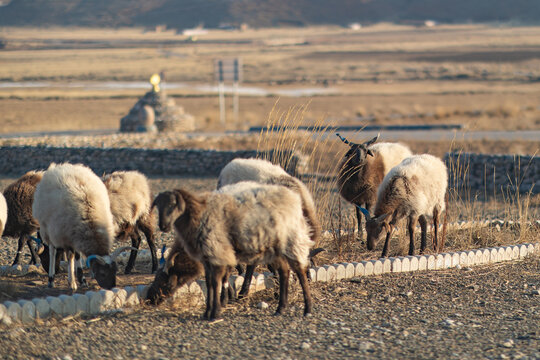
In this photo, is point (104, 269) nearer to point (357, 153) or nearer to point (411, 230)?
point (411, 230)

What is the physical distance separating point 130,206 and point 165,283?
195 centimetres

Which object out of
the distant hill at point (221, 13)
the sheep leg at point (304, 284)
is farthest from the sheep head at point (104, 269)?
the distant hill at point (221, 13)

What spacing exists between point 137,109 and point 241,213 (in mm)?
24330

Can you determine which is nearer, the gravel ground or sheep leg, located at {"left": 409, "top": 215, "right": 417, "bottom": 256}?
the gravel ground

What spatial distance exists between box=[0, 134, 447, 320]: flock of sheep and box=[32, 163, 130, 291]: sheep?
1 cm

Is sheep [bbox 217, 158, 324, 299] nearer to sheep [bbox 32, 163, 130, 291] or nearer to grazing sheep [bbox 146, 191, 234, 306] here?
grazing sheep [bbox 146, 191, 234, 306]

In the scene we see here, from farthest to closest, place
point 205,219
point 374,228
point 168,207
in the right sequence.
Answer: point 374,228 → point 205,219 → point 168,207

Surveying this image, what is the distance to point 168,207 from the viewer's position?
7828 mm

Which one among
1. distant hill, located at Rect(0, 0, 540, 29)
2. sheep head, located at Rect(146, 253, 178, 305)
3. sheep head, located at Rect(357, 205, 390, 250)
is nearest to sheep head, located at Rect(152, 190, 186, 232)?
sheep head, located at Rect(146, 253, 178, 305)

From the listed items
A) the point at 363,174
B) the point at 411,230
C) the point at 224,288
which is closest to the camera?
the point at 224,288

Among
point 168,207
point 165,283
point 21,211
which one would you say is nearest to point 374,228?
point 165,283

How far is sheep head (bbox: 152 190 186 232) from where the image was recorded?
25.7 feet

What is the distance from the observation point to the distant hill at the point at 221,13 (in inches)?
6890

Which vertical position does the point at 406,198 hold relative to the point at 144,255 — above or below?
above
